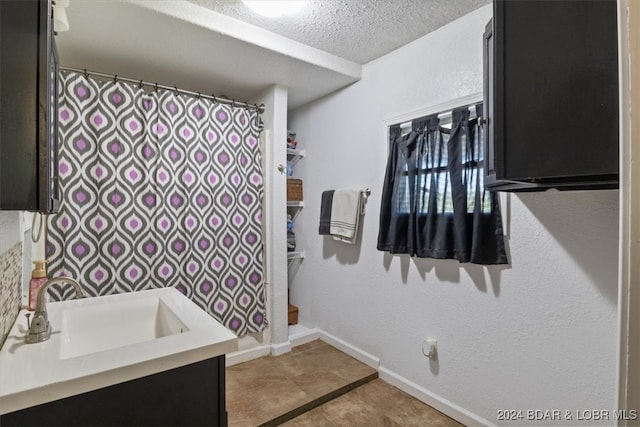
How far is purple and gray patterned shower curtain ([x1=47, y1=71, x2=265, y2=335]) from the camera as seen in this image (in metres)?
1.79

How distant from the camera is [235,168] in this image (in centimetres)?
230

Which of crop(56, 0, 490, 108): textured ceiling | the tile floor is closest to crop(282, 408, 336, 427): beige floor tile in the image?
the tile floor

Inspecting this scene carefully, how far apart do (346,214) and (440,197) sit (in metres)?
0.72

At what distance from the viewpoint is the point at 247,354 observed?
2375 mm

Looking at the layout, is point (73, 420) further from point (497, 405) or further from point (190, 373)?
point (497, 405)

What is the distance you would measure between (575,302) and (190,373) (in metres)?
1.53

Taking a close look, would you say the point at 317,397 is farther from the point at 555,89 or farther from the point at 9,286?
the point at 555,89

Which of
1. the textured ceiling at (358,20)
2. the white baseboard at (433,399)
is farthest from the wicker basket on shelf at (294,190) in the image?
the white baseboard at (433,399)

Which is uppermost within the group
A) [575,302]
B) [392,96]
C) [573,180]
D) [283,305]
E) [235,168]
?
[392,96]


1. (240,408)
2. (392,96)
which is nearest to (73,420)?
(240,408)

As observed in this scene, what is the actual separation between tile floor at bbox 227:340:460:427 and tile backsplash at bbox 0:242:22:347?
1.12m

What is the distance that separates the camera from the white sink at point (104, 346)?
0.78 m

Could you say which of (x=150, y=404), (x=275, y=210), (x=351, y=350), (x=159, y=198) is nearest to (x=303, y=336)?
(x=351, y=350)

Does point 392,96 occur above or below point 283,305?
above
